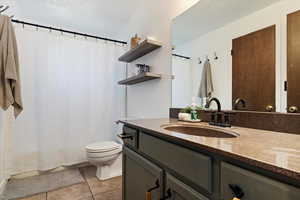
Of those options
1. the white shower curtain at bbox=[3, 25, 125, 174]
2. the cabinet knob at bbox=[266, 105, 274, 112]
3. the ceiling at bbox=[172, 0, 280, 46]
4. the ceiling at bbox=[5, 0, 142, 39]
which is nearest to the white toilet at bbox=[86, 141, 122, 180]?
the white shower curtain at bbox=[3, 25, 125, 174]

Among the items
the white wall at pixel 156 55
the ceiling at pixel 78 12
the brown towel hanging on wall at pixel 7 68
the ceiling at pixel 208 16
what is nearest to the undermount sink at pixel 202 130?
the white wall at pixel 156 55

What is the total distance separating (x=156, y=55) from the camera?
1941 mm

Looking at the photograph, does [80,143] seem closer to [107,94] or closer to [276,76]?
[107,94]

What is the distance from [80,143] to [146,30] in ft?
6.16

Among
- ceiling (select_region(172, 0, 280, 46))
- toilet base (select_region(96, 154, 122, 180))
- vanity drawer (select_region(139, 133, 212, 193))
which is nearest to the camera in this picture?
vanity drawer (select_region(139, 133, 212, 193))

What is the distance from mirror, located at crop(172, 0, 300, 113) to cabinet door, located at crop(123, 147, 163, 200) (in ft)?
2.29

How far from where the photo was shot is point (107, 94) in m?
2.60

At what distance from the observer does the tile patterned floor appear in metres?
1.66

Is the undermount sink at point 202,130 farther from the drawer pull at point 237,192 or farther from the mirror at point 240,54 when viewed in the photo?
the drawer pull at point 237,192

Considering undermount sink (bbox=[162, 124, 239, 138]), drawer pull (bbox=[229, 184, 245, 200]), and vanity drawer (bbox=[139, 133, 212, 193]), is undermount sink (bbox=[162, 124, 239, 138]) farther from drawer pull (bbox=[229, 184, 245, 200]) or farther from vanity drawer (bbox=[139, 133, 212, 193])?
drawer pull (bbox=[229, 184, 245, 200])

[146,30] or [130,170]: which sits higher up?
[146,30]

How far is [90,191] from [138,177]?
1.04m

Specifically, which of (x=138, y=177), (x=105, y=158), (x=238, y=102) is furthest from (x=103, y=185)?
(x=238, y=102)

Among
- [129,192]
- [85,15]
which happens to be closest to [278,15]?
[129,192]
